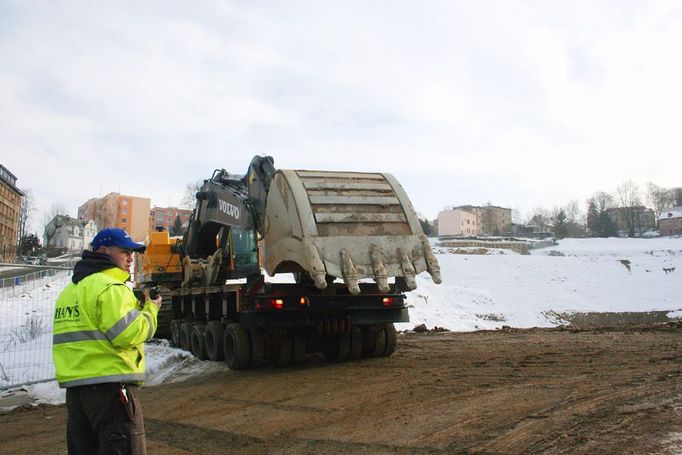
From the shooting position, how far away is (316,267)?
7012mm

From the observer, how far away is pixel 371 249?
7402mm

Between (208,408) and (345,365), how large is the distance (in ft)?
10.1

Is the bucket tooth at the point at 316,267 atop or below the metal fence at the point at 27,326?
atop

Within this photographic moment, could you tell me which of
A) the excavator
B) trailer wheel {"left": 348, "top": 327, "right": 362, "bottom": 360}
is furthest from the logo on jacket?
trailer wheel {"left": 348, "top": 327, "right": 362, "bottom": 360}

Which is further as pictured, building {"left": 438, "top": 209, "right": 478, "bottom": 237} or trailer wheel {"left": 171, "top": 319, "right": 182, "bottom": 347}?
building {"left": 438, "top": 209, "right": 478, "bottom": 237}

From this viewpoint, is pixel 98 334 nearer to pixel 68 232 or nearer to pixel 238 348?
pixel 238 348

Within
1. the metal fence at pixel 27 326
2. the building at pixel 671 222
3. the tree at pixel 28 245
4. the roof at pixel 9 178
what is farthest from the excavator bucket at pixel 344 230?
the building at pixel 671 222

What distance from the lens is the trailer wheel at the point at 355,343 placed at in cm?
972

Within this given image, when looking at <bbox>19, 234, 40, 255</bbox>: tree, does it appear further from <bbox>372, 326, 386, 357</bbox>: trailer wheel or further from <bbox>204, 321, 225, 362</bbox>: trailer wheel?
<bbox>372, 326, 386, 357</bbox>: trailer wheel

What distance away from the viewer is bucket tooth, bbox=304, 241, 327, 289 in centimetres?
694

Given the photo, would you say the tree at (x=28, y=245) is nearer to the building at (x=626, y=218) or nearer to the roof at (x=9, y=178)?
the roof at (x=9, y=178)

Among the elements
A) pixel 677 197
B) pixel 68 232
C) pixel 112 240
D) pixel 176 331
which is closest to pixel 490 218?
pixel 677 197

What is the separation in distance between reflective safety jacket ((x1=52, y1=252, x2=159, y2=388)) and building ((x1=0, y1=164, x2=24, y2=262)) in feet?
237

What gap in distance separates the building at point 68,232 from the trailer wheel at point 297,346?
87327mm
